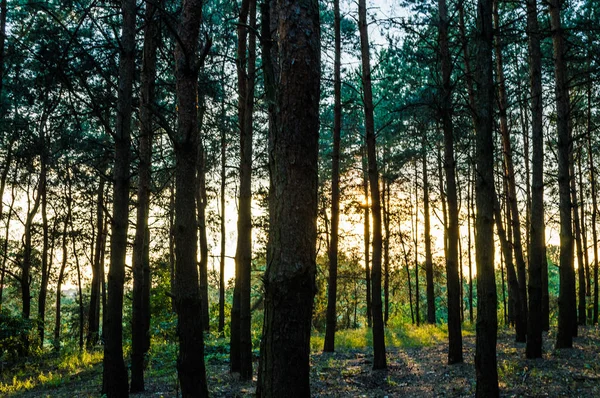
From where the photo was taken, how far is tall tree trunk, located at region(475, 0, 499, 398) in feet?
18.0

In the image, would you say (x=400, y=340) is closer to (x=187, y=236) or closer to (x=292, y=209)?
(x=187, y=236)

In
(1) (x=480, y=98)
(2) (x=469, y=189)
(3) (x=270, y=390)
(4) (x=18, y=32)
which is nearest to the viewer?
(3) (x=270, y=390)

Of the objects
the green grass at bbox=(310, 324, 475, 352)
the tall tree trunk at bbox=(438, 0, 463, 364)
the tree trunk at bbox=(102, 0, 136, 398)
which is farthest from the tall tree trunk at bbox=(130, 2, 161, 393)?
the green grass at bbox=(310, 324, 475, 352)

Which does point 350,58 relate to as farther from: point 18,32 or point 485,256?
point 18,32

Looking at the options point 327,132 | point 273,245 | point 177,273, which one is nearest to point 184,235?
point 177,273

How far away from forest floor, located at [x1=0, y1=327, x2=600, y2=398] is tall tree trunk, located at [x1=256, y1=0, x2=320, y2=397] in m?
5.03

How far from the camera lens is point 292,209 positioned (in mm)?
2820

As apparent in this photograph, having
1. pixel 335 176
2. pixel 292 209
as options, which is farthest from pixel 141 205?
pixel 292 209

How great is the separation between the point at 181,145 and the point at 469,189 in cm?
2071

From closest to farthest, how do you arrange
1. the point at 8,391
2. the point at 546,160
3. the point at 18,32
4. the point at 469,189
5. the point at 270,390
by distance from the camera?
the point at 270,390, the point at 8,391, the point at 18,32, the point at 546,160, the point at 469,189

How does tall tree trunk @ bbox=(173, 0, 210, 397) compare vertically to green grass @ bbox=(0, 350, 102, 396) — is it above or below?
above

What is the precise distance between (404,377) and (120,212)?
6.35m

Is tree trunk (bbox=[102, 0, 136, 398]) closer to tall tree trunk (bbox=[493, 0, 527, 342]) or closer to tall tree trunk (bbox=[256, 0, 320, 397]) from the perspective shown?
tall tree trunk (bbox=[256, 0, 320, 397])

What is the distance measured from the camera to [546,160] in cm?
2106
